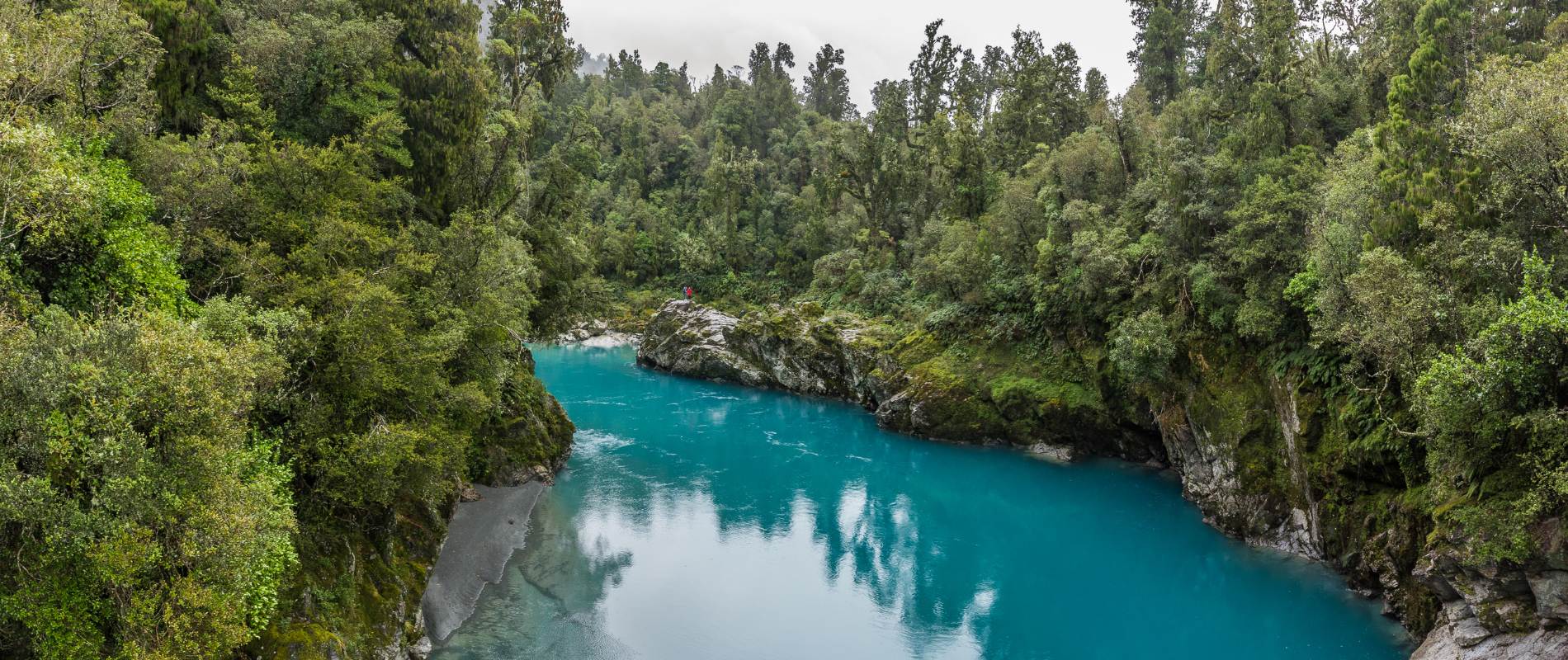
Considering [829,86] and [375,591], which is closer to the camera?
[375,591]

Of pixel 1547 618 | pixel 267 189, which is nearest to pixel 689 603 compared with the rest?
pixel 267 189

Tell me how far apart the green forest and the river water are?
10.2ft

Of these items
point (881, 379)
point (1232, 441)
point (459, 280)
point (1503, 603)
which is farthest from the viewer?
point (881, 379)

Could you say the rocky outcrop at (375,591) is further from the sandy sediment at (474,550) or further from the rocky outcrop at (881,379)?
the rocky outcrop at (881,379)

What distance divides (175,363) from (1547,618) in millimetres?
23041

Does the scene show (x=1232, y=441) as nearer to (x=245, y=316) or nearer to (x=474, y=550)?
(x=474, y=550)

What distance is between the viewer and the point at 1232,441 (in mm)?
25594

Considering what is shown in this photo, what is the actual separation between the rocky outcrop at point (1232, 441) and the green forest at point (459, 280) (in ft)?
Answer: 1.21

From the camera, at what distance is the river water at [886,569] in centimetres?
1959

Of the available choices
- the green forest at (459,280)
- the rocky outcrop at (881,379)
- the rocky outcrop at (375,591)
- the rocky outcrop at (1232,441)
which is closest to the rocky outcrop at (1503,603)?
the rocky outcrop at (1232,441)

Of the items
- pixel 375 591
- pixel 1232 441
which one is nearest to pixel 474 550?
pixel 375 591

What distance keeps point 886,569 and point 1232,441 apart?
12508 mm

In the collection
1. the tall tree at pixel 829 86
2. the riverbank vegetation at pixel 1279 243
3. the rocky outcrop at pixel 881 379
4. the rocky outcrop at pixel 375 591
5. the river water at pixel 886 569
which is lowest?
the river water at pixel 886 569

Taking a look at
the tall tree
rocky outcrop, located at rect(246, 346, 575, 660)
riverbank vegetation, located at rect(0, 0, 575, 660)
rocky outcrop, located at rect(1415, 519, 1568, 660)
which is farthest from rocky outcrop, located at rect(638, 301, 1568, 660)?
the tall tree
